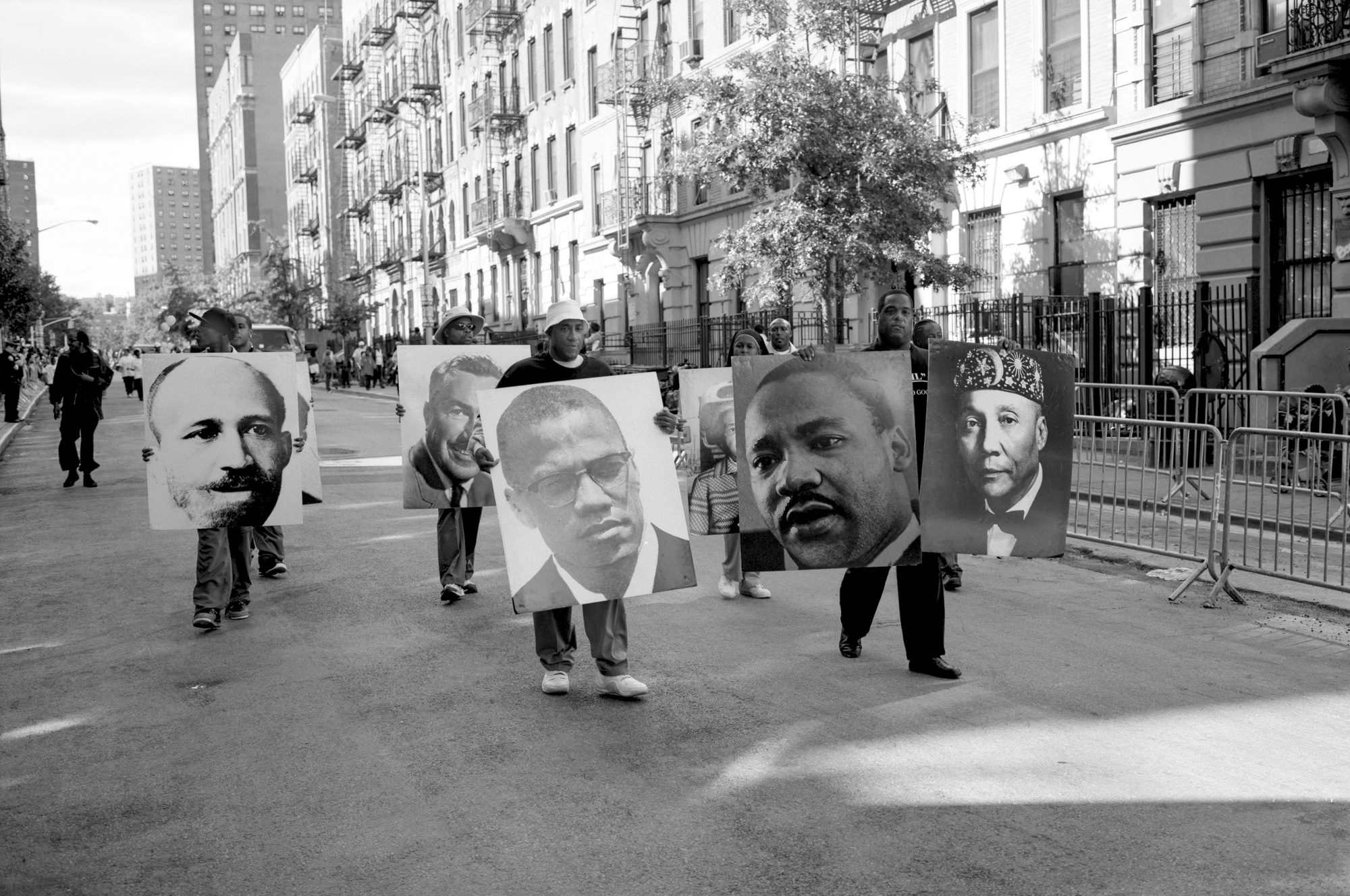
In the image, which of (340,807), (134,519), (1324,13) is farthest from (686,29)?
(340,807)

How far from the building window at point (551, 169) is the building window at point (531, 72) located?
6.65ft

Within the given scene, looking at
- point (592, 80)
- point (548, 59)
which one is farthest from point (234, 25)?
point (592, 80)

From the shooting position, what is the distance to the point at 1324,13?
642 inches

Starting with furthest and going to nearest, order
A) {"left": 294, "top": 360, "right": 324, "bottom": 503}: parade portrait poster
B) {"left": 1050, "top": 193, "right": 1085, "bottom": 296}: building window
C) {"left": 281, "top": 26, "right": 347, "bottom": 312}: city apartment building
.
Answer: {"left": 281, "top": 26, "right": 347, "bottom": 312}: city apartment building
{"left": 1050, "top": 193, "right": 1085, "bottom": 296}: building window
{"left": 294, "top": 360, "right": 324, "bottom": 503}: parade portrait poster

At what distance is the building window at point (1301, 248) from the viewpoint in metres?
18.2

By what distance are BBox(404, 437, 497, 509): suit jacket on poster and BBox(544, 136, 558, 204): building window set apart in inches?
1464

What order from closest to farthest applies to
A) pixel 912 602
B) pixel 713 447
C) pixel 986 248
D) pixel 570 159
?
1. pixel 912 602
2. pixel 713 447
3. pixel 986 248
4. pixel 570 159

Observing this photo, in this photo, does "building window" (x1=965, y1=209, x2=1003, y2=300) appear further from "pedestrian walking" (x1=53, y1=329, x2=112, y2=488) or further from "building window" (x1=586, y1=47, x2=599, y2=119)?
"building window" (x1=586, y1=47, x2=599, y2=119)

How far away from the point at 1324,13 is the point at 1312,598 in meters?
10.2

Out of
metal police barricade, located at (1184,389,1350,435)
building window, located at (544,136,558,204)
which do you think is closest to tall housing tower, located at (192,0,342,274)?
building window, located at (544,136,558,204)

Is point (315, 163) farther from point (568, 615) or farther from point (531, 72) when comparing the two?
point (568, 615)

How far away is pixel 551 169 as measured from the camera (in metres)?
46.1

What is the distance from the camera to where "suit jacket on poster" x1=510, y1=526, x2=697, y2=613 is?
645 cm

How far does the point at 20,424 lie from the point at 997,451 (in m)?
29.7
